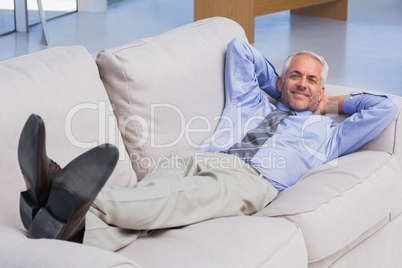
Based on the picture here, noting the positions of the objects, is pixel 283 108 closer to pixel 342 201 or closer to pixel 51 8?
pixel 342 201

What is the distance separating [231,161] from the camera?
2242 mm

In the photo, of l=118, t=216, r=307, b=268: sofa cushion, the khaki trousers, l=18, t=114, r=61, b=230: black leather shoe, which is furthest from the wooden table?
l=18, t=114, r=61, b=230: black leather shoe

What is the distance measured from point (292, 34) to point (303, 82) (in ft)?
13.2

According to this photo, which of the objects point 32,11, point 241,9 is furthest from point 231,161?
point 32,11

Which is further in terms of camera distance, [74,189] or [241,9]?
[241,9]

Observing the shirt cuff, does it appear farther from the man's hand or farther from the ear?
the ear

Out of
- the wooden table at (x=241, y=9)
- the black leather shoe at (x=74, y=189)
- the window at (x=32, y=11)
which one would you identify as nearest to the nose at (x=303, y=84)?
the black leather shoe at (x=74, y=189)

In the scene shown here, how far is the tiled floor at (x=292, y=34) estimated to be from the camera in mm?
5219

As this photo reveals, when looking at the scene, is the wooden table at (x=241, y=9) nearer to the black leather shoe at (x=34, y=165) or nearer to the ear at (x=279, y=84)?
the ear at (x=279, y=84)

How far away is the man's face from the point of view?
8.40ft

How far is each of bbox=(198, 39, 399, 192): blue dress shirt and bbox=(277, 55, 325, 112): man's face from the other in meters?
0.04

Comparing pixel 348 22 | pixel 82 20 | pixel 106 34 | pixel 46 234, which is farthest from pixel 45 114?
pixel 348 22

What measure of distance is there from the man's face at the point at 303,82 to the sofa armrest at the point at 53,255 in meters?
1.31

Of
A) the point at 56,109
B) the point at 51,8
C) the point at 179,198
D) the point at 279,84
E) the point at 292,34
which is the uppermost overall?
the point at 56,109
